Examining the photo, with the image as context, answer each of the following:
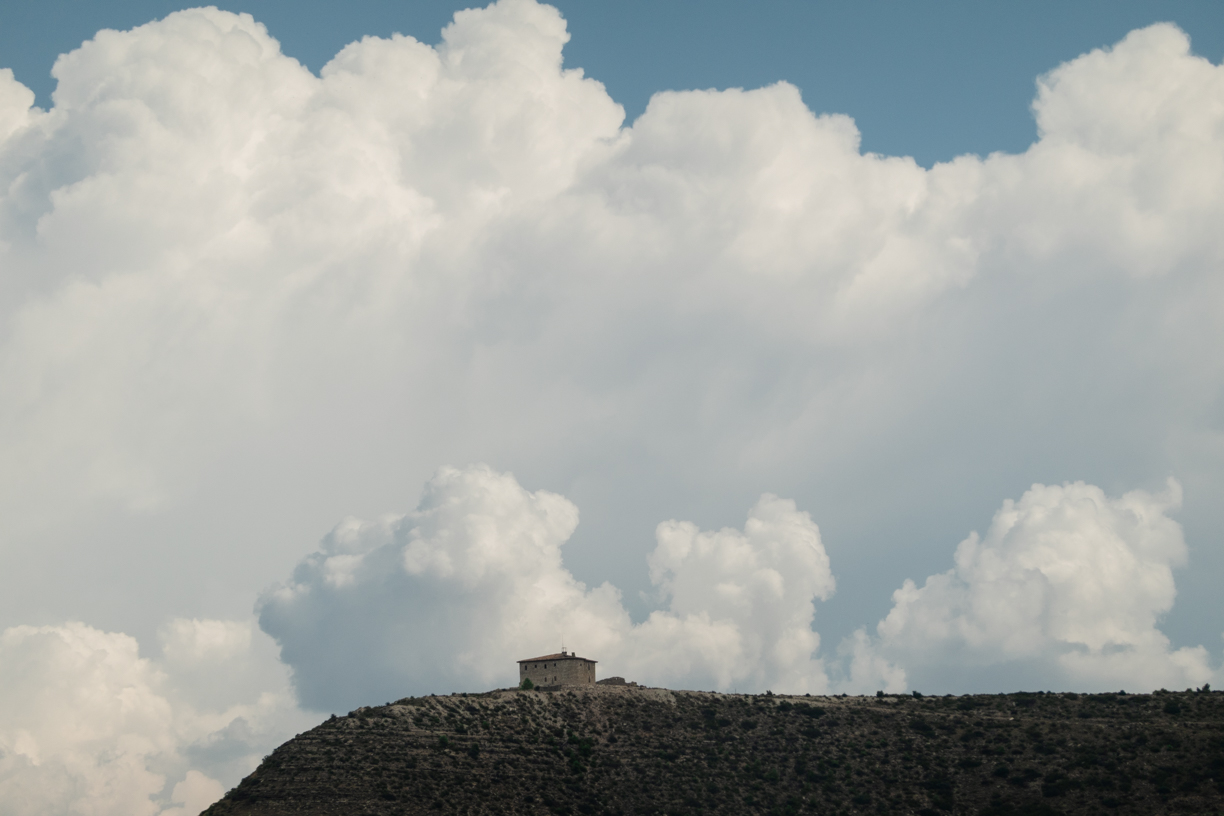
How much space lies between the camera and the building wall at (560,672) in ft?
380

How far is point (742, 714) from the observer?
112 meters

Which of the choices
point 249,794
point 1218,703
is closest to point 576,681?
point 249,794

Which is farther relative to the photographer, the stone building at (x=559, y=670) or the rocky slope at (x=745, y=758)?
the stone building at (x=559, y=670)

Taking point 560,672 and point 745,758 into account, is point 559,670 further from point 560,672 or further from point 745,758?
point 745,758

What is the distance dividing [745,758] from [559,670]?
2525 cm

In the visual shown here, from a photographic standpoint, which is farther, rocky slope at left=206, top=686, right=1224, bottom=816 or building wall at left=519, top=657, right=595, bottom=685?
building wall at left=519, top=657, right=595, bottom=685

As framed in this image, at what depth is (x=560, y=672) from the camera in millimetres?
116125

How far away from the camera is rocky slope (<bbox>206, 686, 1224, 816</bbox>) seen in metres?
85.8

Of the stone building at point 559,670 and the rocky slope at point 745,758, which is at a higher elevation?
the stone building at point 559,670

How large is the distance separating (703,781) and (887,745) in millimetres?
20120

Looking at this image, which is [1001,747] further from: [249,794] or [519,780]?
[249,794]

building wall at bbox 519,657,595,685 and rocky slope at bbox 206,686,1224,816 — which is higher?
building wall at bbox 519,657,595,685

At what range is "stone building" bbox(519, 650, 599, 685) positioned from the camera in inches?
4560

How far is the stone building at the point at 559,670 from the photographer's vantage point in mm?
115812
